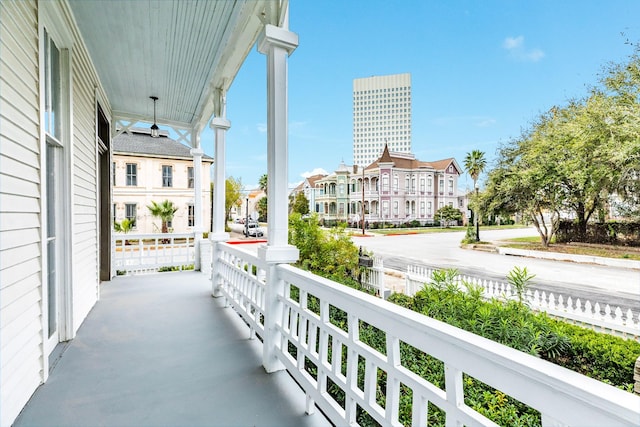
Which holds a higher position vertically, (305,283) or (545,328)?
(305,283)

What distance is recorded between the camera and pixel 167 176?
510 inches

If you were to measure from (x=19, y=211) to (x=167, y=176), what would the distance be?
40.6 ft

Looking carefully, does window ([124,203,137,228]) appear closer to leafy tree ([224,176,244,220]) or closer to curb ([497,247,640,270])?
leafy tree ([224,176,244,220])

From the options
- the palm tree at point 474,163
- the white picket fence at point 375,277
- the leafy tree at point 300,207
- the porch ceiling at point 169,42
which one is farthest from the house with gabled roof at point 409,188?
the porch ceiling at point 169,42

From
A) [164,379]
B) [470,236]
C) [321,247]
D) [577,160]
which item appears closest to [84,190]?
[164,379]

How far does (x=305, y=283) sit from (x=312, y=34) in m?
8.28

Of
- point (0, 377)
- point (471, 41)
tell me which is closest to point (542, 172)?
point (471, 41)

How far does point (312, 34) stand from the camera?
8.27 metres

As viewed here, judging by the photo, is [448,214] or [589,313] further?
[448,214]

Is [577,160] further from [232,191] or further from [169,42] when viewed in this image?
[232,191]

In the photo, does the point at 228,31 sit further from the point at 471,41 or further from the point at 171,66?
the point at 471,41

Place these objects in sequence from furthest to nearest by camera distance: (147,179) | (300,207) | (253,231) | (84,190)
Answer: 1. (253,231)
2. (147,179)
3. (300,207)
4. (84,190)

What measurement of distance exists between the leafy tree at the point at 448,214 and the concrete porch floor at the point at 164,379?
4.57 meters

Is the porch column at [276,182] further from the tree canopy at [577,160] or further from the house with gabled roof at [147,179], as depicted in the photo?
the house with gabled roof at [147,179]
